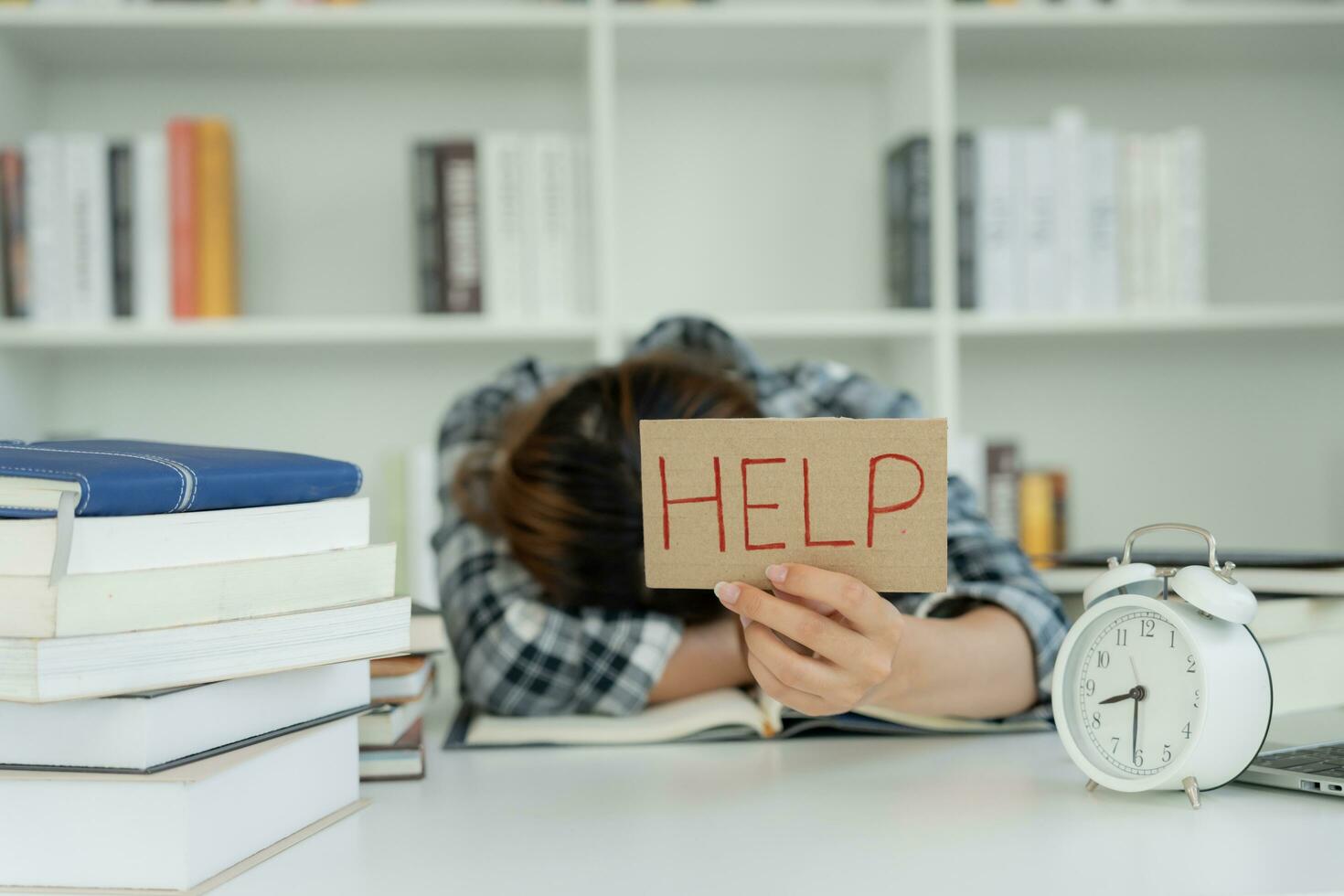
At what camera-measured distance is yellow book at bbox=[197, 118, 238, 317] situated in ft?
5.50

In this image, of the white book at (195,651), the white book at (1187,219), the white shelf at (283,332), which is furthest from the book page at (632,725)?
the white book at (1187,219)

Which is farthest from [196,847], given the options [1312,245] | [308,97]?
[1312,245]

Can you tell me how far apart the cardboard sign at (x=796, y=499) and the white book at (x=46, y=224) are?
1376mm

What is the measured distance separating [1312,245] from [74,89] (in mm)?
2112

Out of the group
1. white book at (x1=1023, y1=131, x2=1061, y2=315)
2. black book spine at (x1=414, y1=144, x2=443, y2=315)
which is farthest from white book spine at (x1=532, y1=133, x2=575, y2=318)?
white book at (x1=1023, y1=131, x2=1061, y2=315)

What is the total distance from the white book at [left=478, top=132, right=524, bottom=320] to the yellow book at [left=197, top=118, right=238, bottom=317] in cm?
37

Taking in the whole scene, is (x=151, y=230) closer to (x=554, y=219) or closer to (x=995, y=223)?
(x=554, y=219)

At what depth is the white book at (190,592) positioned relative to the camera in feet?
1.68

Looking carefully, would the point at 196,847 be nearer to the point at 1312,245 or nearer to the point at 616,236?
the point at 616,236

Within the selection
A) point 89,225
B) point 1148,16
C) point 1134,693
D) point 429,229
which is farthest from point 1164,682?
point 89,225

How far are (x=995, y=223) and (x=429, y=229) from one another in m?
0.84

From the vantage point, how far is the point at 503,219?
1.70 m

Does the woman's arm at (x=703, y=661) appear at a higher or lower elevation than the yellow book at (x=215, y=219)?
lower

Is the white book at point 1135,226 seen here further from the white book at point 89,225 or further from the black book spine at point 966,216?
the white book at point 89,225
